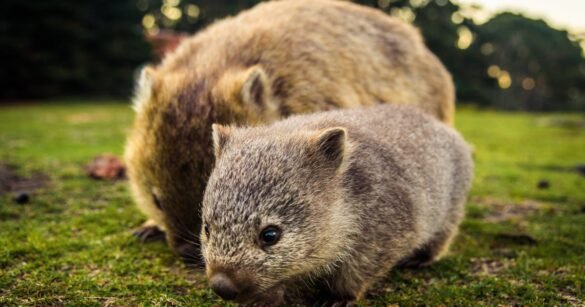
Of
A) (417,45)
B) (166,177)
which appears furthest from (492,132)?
(166,177)

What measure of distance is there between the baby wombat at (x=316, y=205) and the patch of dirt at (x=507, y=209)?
1.99 metres

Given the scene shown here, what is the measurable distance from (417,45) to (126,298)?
4.14 meters

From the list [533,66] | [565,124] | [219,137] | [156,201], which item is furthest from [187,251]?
[533,66]

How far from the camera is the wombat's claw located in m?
4.29

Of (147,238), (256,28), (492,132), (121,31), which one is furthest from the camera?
(121,31)

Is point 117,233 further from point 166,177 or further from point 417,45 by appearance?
point 417,45

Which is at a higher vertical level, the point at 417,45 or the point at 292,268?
the point at 417,45

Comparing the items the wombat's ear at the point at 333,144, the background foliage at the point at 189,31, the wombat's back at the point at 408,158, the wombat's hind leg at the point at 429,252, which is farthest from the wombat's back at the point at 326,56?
the background foliage at the point at 189,31

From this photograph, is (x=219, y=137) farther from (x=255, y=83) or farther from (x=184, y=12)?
(x=184, y=12)

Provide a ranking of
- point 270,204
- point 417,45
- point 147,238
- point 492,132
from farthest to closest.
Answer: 1. point 492,132
2. point 417,45
3. point 147,238
4. point 270,204

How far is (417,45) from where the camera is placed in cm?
583

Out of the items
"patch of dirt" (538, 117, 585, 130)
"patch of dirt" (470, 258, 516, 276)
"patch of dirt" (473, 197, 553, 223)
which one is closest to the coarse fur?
"patch of dirt" (473, 197, 553, 223)

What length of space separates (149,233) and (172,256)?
54cm

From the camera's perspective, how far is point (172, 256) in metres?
3.87
